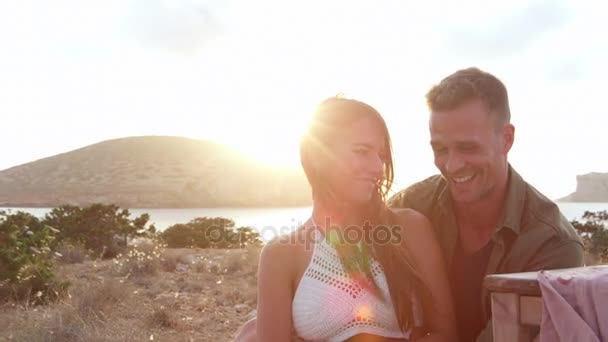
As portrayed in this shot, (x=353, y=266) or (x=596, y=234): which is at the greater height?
(x=353, y=266)

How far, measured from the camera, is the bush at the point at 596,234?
50.1 feet

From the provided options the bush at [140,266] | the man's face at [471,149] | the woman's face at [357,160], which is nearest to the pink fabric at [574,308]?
the woman's face at [357,160]

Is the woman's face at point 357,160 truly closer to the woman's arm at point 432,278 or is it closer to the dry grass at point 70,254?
the woman's arm at point 432,278

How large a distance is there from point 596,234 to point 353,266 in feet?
52.1

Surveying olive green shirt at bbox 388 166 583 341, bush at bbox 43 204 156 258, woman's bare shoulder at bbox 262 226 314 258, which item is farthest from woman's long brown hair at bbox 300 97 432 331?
bush at bbox 43 204 156 258

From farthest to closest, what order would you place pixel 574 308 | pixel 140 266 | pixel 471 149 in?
pixel 140 266 → pixel 471 149 → pixel 574 308

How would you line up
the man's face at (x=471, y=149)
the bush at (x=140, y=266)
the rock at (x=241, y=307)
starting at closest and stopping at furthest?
the man's face at (x=471, y=149)
the rock at (x=241, y=307)
the bush at (x=140, y=266)

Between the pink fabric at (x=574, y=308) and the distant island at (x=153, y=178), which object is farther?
the distant island at (x=153, y=178)

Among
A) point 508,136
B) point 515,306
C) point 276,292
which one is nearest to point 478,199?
point 508,136

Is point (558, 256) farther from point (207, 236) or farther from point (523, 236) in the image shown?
point (207, 236)

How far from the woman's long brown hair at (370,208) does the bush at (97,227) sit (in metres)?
12.6

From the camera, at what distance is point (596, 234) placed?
16.9 meters

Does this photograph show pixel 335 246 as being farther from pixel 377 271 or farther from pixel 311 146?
pixel 311 146

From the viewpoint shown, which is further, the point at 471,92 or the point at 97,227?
the point at 97,227
